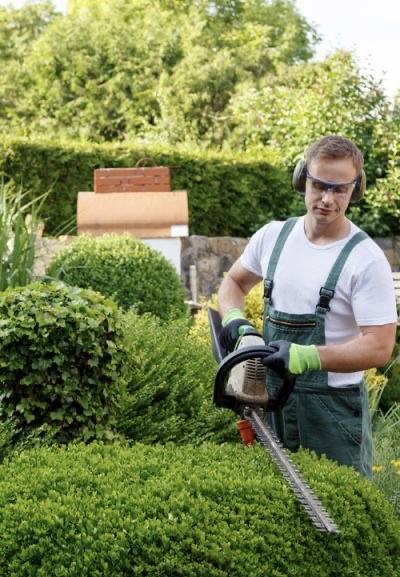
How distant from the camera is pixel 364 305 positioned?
2.89 m

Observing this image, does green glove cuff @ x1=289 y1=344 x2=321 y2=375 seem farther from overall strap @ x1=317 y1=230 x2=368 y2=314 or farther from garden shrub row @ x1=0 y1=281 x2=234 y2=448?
garden shrub row @ x1=0 y1=281 x2=234 y2=448

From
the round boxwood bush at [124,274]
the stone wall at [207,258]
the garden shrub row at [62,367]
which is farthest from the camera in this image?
Result: the stone wall at [207,258]

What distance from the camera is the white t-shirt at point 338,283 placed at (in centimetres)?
290

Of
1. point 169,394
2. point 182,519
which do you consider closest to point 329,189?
point 182,519

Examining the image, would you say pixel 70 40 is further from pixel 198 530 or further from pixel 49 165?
pixel 198 530

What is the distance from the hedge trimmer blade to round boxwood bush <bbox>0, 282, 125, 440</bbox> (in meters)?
0.87

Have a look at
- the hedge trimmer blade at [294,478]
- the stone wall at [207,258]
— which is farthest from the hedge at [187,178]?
the hedge trimmer blade at [294,478]

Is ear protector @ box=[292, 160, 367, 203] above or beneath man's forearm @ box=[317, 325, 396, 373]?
above

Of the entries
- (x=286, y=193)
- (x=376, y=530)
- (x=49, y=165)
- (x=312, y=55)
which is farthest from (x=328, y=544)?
(x=312, y=55)

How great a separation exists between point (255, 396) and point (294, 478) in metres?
0.31

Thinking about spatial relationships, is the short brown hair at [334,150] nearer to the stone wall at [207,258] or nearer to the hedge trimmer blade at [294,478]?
the hedge trimmer blade at [294,478]

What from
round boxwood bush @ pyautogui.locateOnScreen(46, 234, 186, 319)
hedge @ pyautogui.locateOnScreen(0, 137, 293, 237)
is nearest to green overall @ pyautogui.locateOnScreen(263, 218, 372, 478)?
round boxwood bush @ pyautogui.locateOnScreen(46, 234, 186, 319)

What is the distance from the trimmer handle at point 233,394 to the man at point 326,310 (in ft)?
0.12

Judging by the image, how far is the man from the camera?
288cm
